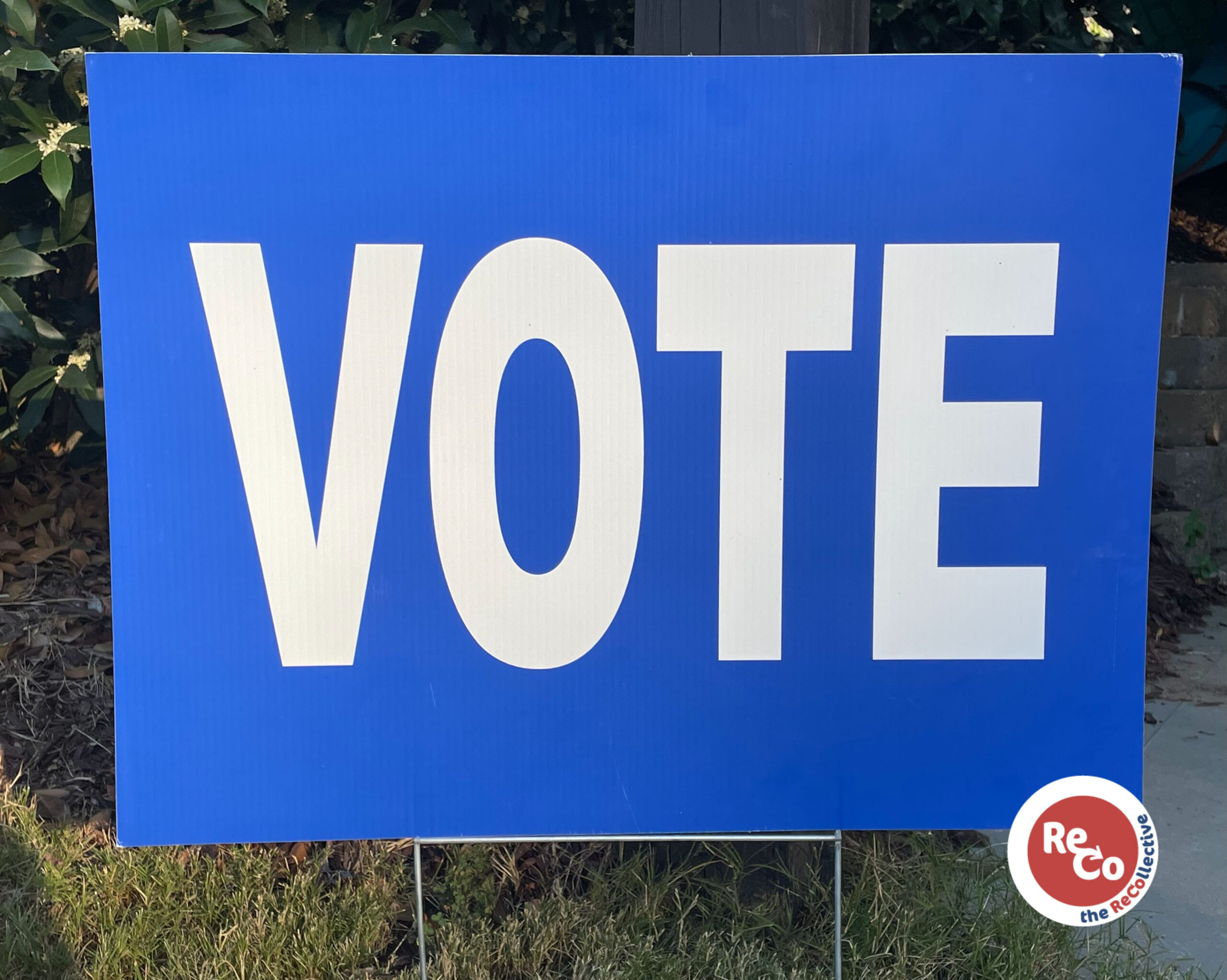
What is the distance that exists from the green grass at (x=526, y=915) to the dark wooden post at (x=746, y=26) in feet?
5.15

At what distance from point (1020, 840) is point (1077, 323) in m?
0.83

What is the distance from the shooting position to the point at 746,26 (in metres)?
1.86

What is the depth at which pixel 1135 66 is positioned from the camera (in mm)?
1589

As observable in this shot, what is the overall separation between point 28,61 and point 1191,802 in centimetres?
331

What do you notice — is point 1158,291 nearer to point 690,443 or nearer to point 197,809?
point 690,443

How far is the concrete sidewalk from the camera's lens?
217 cm

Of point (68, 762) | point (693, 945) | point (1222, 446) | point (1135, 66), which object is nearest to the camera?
point (1135, 66)

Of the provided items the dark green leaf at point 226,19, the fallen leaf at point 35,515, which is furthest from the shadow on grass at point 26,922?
the dark green leaf at point 226,19

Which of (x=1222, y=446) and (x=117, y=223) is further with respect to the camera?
(x=1222, y=446)

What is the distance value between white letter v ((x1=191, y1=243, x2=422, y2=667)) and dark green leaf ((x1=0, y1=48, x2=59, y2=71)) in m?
0.96

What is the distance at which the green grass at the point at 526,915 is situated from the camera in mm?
1931

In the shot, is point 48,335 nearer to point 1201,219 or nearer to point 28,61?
point 28,61

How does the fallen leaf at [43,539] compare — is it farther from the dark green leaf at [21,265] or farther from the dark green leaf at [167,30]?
the dark green leaf at [167,30]

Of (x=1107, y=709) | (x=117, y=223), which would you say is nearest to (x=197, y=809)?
(x=117, y=223)
